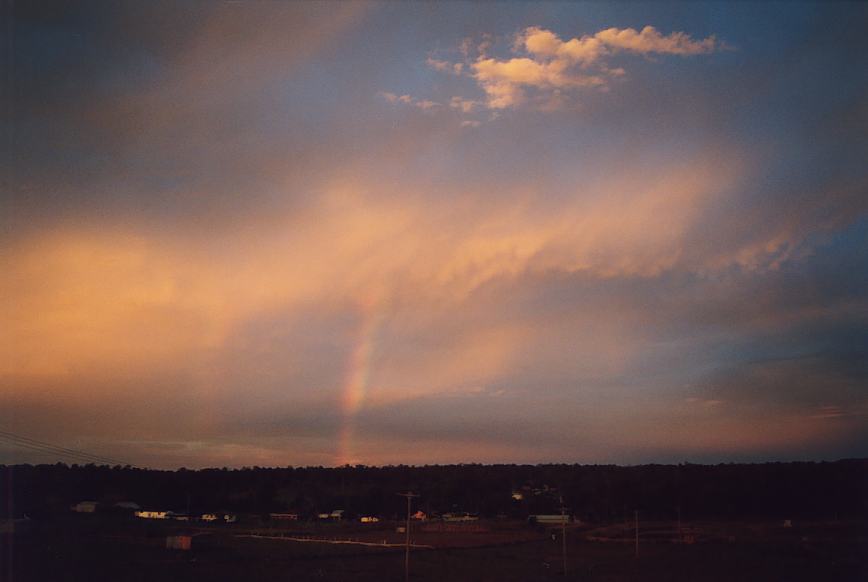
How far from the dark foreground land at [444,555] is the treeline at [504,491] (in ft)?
57.2

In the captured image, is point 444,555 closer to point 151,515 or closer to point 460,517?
point 460,517

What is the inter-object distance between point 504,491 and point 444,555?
8484 cm

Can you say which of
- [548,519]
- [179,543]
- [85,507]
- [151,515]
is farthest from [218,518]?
[179,543]

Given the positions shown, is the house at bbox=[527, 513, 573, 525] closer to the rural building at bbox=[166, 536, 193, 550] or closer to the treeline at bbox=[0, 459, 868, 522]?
the treeline at bbox=[0, 459, 868, 522]

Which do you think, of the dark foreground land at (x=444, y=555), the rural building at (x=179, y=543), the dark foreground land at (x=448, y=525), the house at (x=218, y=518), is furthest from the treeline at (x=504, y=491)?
the rural building at (x=179, y=543)

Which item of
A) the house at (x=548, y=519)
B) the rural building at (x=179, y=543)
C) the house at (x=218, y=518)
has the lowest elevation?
the house at (x=218, y=518)

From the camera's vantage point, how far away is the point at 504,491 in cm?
15000

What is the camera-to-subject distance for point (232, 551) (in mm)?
65750

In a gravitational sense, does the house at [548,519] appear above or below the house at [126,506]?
below

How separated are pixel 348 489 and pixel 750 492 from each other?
8490 cm

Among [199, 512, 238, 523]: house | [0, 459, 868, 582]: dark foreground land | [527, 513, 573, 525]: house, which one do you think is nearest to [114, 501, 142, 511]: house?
[0, 459, 868, 582]: dark foreground land

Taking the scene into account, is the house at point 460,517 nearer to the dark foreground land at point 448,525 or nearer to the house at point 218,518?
the dark foreground land at point 448,525

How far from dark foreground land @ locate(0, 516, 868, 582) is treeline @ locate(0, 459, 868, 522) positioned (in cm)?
1744

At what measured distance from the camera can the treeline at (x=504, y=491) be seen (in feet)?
406
